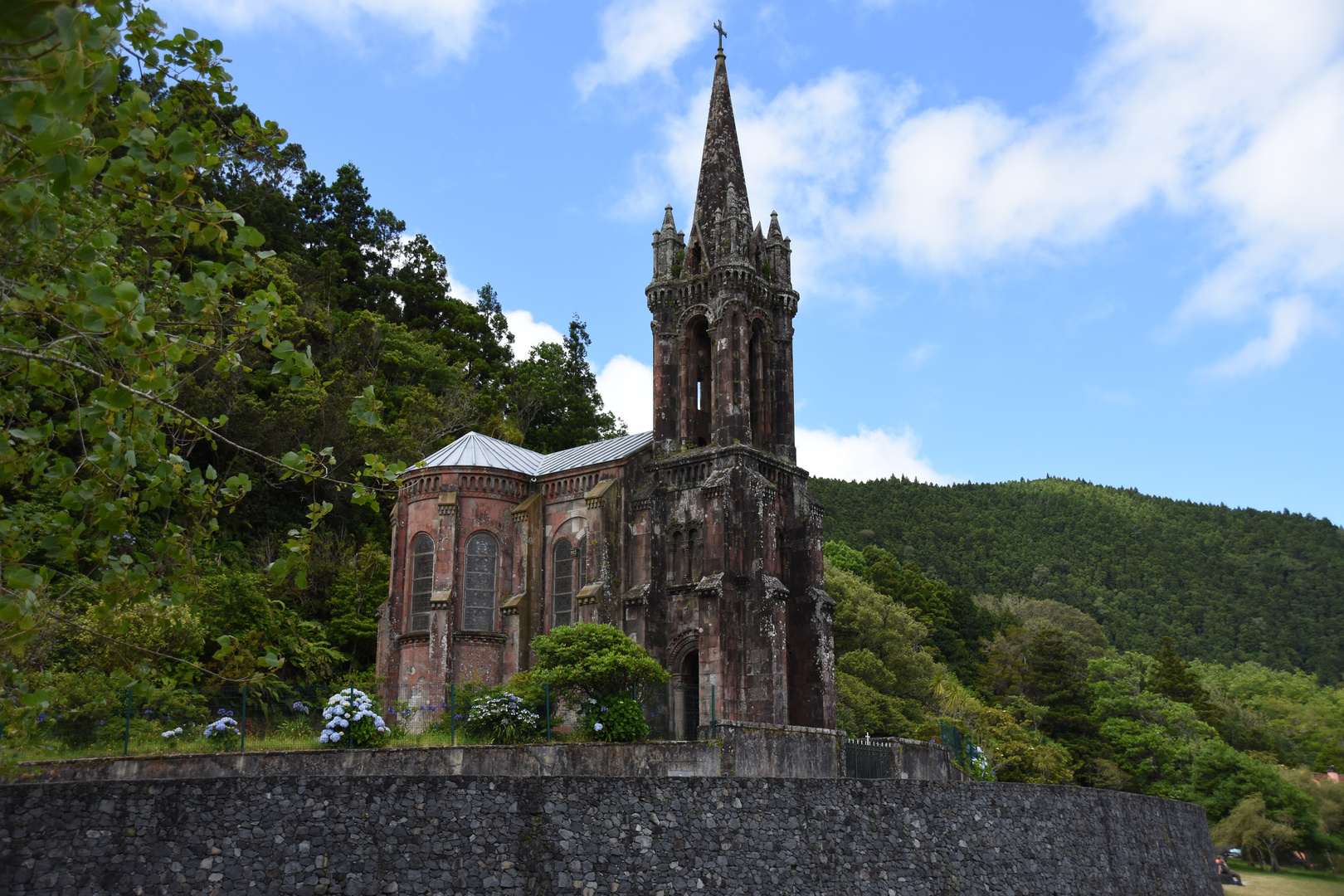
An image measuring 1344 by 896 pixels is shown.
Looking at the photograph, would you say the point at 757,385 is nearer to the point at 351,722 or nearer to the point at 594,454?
the point at 594,454

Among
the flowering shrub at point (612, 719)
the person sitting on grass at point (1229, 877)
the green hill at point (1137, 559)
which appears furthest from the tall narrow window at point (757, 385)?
the green hill at point (1137, 559)

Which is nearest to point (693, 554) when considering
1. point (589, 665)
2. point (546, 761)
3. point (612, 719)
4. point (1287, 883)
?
point (589, 665)

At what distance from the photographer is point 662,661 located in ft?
99.9

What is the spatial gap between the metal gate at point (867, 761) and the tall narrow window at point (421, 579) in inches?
557

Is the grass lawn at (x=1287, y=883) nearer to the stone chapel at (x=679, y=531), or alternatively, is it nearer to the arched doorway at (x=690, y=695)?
the stone chapel at (x=679, y=531)

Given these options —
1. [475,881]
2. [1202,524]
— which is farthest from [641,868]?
[1202,524]

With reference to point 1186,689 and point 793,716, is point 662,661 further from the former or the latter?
point 1186,689

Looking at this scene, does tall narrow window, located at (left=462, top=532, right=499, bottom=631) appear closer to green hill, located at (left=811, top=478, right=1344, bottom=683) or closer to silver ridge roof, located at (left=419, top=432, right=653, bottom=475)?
silver ridge roof, located at (left=419, top=432, right=653, bottom=475)

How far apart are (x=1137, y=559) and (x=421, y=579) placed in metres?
102

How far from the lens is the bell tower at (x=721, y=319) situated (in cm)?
3322

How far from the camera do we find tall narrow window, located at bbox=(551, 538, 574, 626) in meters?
32.6

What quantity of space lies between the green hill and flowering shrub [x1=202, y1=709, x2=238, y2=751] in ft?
272

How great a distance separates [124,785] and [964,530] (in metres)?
107

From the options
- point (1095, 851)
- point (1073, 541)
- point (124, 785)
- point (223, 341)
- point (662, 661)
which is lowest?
point (1095, 851)
